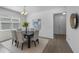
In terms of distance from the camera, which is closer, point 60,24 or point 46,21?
point 46,21

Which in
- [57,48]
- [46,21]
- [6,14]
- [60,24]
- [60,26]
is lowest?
[57,48]

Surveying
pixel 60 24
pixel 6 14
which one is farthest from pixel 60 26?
pixel 6 14

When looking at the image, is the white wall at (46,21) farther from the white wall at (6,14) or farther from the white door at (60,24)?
the white door at (60,24)

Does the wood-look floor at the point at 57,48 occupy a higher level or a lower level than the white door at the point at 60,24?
lower

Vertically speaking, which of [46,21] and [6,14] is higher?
[6,14]

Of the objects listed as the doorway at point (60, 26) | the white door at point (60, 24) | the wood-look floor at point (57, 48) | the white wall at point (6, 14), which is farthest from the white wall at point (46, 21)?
the white door at point (60, 24)

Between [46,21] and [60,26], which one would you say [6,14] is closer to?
[46,21]

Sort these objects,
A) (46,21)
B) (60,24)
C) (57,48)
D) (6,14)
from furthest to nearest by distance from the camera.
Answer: (60,24)
(46,21)
(6,14)
(57,48)

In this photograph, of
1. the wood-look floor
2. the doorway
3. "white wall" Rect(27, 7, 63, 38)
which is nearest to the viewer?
the wood-look floor

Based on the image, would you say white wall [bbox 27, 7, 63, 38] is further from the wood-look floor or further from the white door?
the white door

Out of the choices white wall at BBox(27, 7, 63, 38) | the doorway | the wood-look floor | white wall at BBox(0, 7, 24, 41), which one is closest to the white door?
the doorway

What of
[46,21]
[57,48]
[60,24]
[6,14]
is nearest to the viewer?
[57,48]

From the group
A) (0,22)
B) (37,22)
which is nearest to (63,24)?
(37,22)
